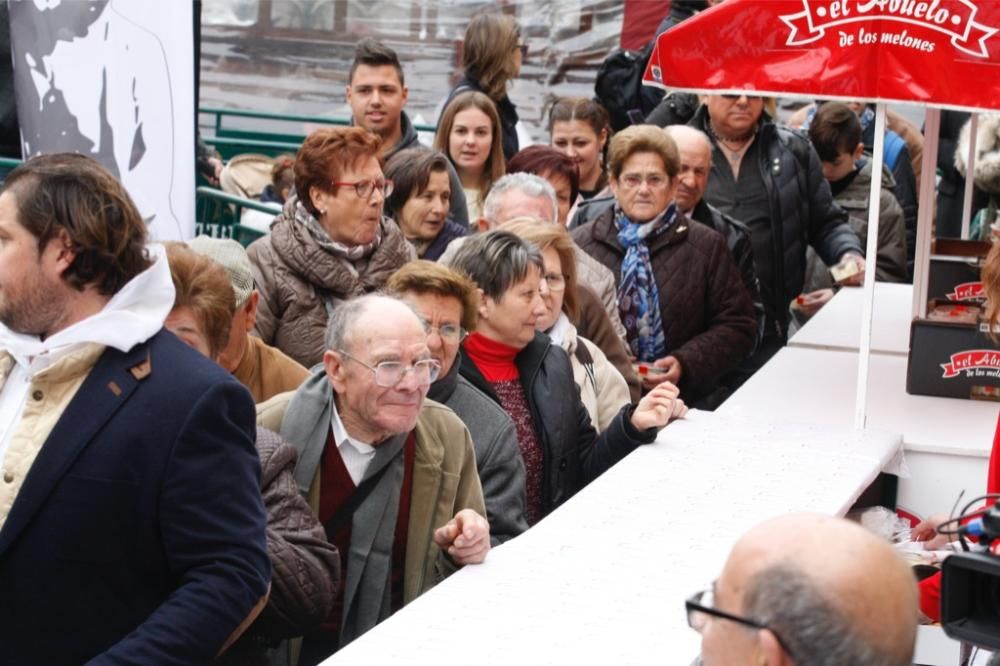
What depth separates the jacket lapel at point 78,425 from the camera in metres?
3.12

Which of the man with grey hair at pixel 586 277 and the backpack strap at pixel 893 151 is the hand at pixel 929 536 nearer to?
the man with grey hair at pixel 586 277

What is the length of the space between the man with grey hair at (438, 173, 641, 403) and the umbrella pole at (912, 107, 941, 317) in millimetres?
1257

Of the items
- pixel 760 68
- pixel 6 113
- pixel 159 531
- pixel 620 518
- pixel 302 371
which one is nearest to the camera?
pixel 159 531

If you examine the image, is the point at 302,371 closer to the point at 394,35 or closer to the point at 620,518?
the point at 620,518

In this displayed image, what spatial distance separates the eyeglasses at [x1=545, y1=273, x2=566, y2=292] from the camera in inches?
221

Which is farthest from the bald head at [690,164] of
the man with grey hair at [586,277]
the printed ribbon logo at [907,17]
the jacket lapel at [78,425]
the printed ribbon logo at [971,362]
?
the jacket lapel at [78,425]

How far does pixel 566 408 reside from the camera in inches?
204

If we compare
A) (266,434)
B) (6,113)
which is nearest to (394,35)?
(6,113)

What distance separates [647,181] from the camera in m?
6.94

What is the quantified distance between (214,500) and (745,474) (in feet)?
7.49

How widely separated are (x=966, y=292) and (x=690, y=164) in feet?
4.55

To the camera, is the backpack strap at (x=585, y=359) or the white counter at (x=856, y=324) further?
the white counter at (x=856, y=324)

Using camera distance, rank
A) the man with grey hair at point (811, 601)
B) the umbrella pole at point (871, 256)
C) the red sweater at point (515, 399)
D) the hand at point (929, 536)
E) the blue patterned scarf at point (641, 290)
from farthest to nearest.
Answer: the blue patterned scarf at point (641, 290)
the umbrella pole at point (871, 256)
the red sweater at point (515, 399)
the hand at point (929, 536)
the man with grey hair at point (811, 601)

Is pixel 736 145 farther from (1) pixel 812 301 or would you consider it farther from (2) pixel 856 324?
(2) pixel 856 324
